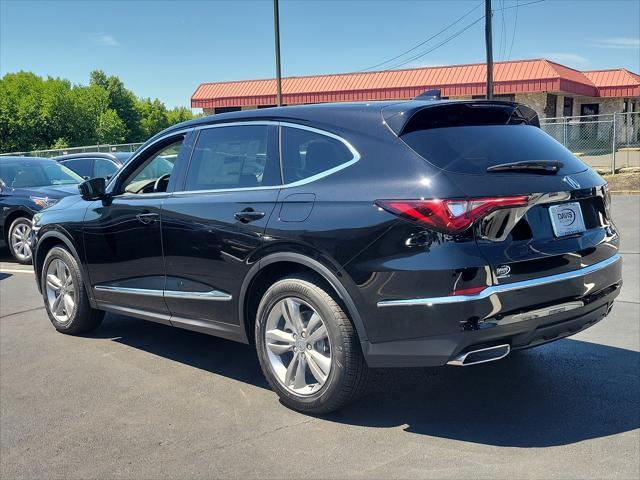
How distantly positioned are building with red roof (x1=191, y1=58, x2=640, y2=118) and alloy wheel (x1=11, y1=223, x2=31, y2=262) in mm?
20272

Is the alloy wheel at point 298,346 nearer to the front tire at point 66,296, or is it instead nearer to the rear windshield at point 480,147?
the rear windshield at point 480,147

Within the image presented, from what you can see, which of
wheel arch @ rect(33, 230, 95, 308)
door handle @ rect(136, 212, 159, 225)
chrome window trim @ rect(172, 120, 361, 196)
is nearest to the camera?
chrome window trim @ rect(172, 120, 361, 196)

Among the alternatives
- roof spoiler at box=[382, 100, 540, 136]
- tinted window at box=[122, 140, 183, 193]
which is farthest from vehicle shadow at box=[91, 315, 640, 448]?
roof spoiler at box=[382, 100, 540, 136]

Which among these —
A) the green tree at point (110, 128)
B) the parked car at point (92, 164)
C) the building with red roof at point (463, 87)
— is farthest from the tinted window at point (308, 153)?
the green tree at point (110, 128)

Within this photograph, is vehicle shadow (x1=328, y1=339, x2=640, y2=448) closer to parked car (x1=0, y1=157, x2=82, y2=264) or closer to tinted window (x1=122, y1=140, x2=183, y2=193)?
tinted window (x1=122, y1=140, x2=183, y2=193)

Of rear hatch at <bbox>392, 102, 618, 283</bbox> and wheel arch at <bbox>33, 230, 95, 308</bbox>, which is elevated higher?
rear hatch at <bbox>392, 102, 618, 283</bbox>

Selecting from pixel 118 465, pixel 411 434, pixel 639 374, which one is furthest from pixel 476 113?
pixel 118 465

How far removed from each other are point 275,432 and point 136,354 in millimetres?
2012

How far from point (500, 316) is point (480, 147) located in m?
0.97

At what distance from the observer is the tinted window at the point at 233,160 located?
426 cm

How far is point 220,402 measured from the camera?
4.26 m

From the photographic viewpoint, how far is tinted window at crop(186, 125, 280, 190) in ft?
14.0

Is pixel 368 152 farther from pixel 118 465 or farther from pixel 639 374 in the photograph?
pixel 639 374

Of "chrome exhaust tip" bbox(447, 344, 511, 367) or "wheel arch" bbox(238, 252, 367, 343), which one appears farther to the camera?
"wheel arch" bbox(238, 252, 367, 343)
